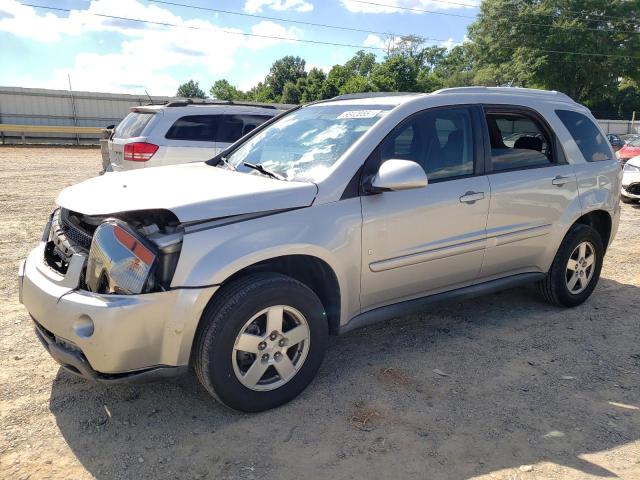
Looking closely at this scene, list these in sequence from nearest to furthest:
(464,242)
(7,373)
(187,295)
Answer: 1. (187,295)
2. (7,373)
3. (464,242)

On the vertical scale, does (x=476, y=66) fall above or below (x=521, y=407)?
above

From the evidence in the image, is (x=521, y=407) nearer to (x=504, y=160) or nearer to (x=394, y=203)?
(x=394, y=203)

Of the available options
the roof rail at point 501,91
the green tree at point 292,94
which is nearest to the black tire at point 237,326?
the roof rail at point 501,91

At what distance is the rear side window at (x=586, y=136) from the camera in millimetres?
4727

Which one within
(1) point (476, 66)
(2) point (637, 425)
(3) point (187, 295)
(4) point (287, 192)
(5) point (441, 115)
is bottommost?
(2) point (637, 425)

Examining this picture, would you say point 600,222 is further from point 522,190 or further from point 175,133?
point 175,133

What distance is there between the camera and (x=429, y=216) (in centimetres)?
365

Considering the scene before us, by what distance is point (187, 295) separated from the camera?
2.74 m

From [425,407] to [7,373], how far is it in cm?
263

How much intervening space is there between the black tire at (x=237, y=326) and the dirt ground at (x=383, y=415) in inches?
5.4

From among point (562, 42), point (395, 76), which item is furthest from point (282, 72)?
point (562, 42)

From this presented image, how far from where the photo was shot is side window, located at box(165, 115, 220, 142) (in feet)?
26.4

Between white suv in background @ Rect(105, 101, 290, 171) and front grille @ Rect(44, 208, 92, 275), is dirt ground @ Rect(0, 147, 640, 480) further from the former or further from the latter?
white suv in background @ Rect(105, 101, 290, 171)

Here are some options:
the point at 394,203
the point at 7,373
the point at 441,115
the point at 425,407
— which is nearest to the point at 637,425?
the point at 425,407
